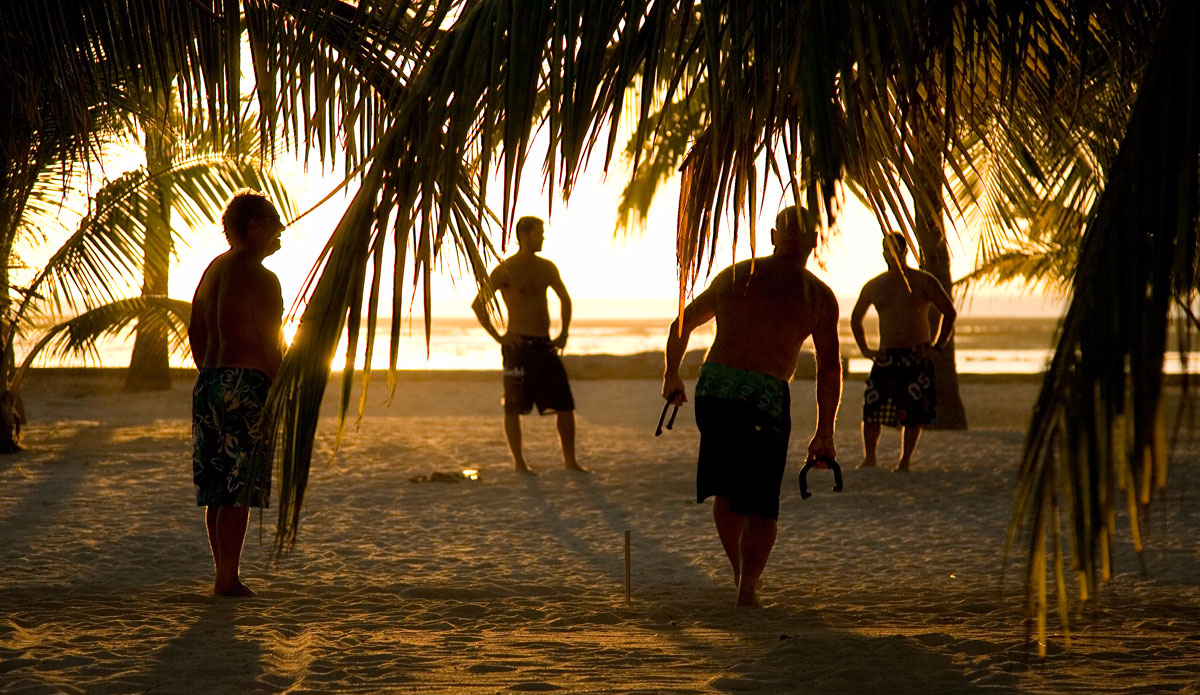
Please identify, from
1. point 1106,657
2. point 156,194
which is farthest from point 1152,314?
point 156,194

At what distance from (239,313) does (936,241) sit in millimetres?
2561

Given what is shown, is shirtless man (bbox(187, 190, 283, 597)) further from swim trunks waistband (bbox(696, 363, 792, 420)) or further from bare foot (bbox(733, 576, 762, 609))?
bare foot (bbox(733, 576, 762, 609))

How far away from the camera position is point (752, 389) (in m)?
4.07

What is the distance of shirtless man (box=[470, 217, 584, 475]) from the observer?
775 cm

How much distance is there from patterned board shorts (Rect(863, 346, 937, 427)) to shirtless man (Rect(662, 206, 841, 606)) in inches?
143

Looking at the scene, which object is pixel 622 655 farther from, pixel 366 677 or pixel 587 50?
pixel 587 50

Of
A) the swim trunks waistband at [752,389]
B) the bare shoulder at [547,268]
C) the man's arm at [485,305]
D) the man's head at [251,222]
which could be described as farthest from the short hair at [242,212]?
the bare shoulder at [547,268]

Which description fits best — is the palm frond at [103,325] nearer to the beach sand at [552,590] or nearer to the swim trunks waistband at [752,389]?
the beach sand at [552,590]

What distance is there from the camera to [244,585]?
14.6ft

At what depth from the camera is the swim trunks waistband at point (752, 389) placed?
13.3 feet

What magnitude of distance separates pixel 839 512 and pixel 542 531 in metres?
1.68

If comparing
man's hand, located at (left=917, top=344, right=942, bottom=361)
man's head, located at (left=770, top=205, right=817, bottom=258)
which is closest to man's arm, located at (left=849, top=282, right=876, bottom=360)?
man's hand, located at (left=917, top=344, right=942, bottom=361)

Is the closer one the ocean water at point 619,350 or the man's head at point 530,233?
the man's head at point 530,233

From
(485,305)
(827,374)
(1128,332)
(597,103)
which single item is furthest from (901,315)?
(1128,332)
